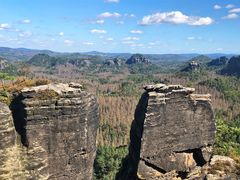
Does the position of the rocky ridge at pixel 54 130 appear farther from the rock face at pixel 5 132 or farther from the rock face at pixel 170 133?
the rock face at pixel 170 133

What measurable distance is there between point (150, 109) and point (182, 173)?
672 cm

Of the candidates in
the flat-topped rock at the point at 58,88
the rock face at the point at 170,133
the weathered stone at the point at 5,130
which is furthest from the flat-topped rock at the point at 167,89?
the weathered stone at the point at 5,130

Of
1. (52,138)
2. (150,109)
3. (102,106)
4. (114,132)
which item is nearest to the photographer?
(52,138)

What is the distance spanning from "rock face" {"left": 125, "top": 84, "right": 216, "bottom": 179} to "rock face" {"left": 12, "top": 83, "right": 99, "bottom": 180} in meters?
5.65

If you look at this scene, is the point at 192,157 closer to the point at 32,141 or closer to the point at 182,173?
the point at 182,173

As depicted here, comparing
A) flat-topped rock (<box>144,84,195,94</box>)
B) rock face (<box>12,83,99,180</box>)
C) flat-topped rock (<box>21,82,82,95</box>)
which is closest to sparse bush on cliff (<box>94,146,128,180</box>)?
flat-topped rock (<box>144,84,195,94</box>)

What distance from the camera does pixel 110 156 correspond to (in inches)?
3184

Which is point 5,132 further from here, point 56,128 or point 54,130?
point 56,128

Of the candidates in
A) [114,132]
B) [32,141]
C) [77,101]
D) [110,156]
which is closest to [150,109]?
[77,101]

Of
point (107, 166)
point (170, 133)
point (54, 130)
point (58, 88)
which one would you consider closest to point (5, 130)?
point (54, 130)

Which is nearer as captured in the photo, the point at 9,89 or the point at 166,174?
the point at 9,89

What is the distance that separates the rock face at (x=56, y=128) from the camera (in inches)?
922

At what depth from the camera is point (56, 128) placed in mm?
24219

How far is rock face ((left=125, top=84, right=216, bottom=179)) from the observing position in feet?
99.1
